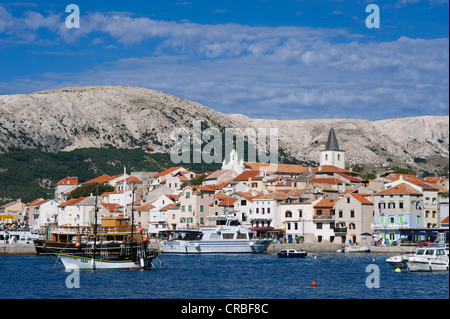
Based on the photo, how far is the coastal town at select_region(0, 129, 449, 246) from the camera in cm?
9662

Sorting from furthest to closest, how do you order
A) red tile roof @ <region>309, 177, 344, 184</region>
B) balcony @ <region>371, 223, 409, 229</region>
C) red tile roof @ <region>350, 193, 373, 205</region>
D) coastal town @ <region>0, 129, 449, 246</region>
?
1. red tile roof @ <region>309, 177, 344, 184</region>
2. red tile roof @ <region>350, 193, 373, 205</region>
3. coastal town @ <region>0, 129, 449, 246</region>
4. balcony @ <region>371, 223, 409, 229</region>

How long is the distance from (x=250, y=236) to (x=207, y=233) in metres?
5.84

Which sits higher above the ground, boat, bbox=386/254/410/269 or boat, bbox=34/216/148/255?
boat, bbox=34/216/148/255

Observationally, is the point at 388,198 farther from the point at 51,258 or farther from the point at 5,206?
the point at 5,206

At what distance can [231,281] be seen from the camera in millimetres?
55719

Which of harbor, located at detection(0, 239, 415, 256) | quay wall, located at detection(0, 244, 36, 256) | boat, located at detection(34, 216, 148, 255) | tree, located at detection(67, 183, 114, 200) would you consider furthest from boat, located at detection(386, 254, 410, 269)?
tree, located at detection(67, 183, 114, 200)

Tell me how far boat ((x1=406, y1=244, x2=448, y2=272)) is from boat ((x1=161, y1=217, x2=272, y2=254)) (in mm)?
32082

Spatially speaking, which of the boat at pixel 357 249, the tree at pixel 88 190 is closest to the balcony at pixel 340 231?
the boat at pixel 357 249

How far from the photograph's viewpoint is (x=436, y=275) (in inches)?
2338

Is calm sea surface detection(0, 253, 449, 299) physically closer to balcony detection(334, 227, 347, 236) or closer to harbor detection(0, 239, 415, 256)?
harbor detection(0, 239, 415, 256)

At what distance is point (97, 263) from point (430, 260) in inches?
1208

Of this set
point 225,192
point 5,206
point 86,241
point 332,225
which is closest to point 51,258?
point 86,241

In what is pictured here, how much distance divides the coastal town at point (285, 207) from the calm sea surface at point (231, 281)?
11.5 metres

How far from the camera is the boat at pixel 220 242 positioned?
92.4 m
